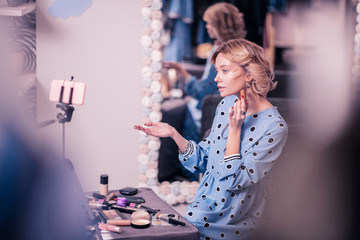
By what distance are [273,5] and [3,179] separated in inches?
162

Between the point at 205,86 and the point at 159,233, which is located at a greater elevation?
the point at 205,86

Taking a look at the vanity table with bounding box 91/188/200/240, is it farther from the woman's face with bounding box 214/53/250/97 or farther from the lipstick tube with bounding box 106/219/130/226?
the woman's face with bounding box 214/53/250/97

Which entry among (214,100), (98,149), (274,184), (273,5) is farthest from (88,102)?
(273,5)

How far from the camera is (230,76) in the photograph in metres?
1.48

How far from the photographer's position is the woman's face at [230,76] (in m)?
1.48

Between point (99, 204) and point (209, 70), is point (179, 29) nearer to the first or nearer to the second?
point (209, 70)

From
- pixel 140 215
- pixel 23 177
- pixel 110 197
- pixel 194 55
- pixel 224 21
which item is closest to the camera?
pixel 23 177

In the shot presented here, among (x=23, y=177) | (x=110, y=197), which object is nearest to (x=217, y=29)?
(x=110, y=197)

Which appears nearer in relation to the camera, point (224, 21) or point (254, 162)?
point (254, 162)

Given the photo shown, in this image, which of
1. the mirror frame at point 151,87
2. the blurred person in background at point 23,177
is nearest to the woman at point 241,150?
the blurred person in background at point 23,177

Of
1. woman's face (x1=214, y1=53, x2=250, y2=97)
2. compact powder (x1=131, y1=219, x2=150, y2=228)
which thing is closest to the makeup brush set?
compact powder (x1=131, y1=219, x2=150, y2=228)

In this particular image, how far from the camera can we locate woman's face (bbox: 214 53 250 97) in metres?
1.48

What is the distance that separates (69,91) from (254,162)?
624 mm

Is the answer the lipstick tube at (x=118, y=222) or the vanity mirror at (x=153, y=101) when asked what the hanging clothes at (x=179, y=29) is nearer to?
the vanity mirror at (x=153, y=101)
